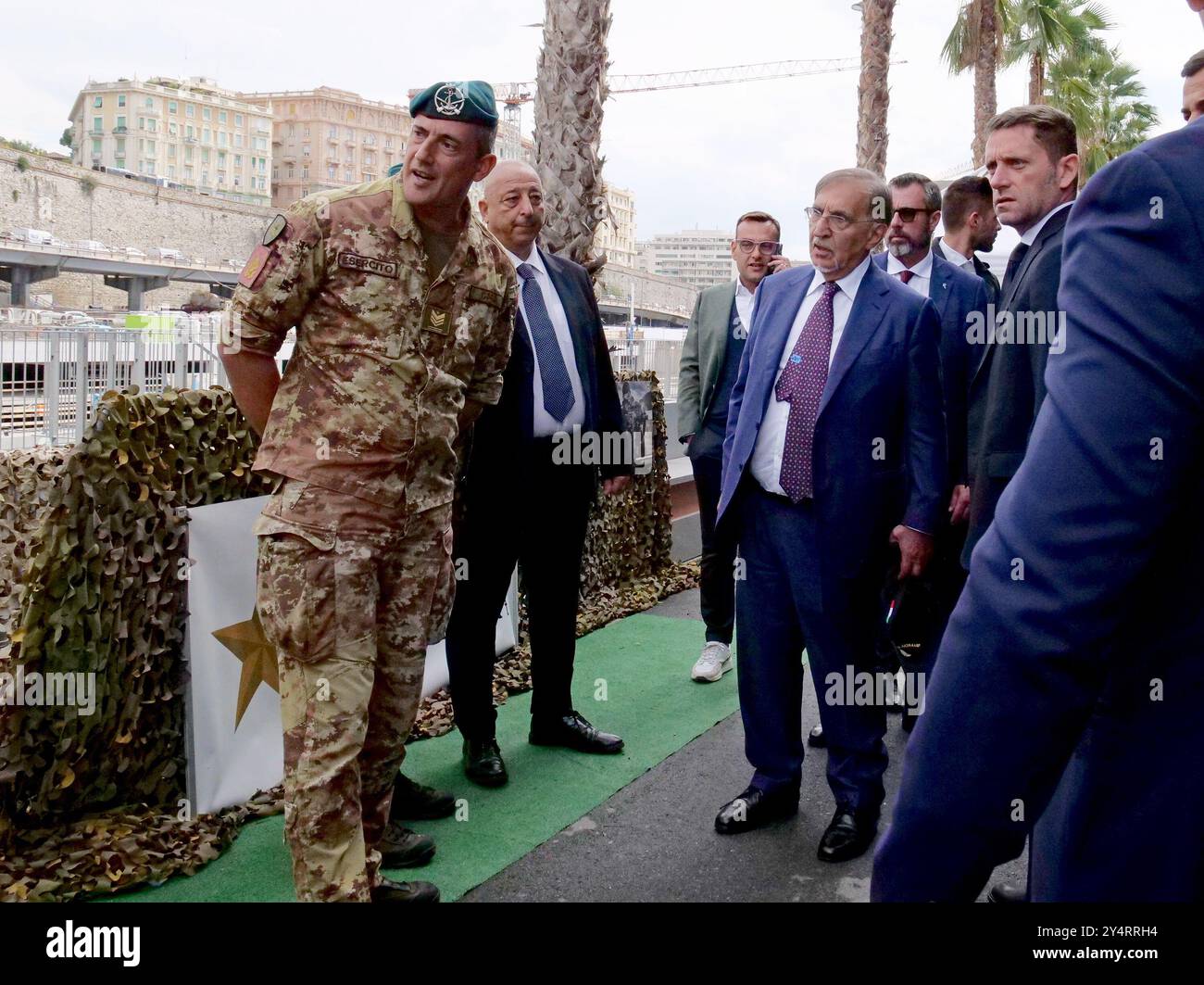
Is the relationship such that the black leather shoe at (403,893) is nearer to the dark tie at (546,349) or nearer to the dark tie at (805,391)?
the dark tie at (805,391)

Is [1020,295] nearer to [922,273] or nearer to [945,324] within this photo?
[945,324]

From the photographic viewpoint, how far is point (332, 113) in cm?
13562

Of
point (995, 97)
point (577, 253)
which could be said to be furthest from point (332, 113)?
point (577, 253)

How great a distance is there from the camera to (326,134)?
135125 millimetres

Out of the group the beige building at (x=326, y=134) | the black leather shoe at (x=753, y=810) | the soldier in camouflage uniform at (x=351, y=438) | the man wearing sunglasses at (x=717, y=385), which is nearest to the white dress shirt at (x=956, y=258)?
the man wearing sunglasses at (x=717, y=385)

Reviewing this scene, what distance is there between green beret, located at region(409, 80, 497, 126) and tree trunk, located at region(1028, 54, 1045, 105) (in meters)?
24.1

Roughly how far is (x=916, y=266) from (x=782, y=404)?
170cm

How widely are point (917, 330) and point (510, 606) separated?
299cm

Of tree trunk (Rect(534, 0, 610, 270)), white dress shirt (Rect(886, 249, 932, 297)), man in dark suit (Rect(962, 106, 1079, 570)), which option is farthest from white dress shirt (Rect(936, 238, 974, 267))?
tree trunk (Rect(534, 0, 610, 270))

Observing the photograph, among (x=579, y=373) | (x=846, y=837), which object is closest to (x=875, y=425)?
(x=579, y=373)

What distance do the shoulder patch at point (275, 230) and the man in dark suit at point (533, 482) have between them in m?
1.46

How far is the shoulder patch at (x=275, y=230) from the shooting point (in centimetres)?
296

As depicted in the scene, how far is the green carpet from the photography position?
11.8ft

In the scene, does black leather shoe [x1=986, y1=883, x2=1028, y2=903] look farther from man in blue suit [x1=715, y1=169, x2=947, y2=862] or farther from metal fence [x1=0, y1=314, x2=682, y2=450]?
metal fence [x1=0, y1=314, x2=682, y2=450]
